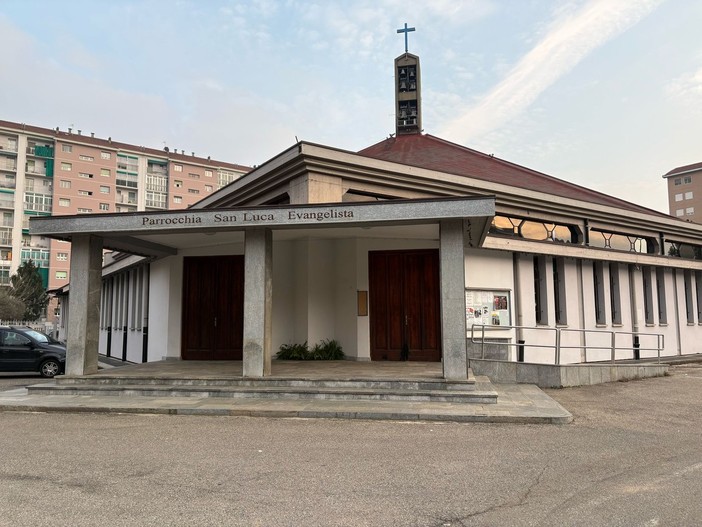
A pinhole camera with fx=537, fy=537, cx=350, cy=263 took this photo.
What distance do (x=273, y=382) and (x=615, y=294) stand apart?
14682 mm

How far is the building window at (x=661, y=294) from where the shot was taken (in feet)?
70.9

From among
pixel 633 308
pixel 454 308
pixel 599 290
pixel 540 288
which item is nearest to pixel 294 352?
pixel 454 308

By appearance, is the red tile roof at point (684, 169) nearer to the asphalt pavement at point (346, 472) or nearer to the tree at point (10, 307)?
the asphalt pavement at point (346, 472)

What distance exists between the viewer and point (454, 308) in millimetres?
10211

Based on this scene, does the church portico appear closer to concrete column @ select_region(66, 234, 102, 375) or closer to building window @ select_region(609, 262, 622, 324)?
concrete column @ select_region(66, 234, 102, 375)

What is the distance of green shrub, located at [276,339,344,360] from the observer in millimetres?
14117

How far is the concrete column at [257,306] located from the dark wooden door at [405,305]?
3.88 m

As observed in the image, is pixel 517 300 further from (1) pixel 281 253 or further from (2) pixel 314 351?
(1) pixel 281 253

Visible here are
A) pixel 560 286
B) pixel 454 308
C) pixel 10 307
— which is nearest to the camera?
pixel 454 308

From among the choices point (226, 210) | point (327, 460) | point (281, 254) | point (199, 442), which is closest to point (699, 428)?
point (327, 460)

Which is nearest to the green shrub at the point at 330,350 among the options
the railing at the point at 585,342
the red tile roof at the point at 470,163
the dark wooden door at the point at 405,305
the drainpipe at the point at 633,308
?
the dark wooden door at the point at 405,305

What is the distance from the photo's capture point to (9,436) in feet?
25.3

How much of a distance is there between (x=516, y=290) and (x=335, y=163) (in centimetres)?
699

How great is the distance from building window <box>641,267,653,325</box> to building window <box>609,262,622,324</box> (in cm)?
197
